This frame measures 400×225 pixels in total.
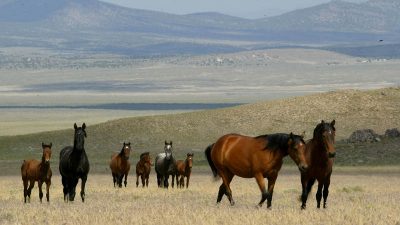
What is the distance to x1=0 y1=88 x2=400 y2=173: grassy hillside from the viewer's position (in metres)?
59.6

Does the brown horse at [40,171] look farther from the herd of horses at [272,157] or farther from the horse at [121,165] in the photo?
the horse at [121,165]

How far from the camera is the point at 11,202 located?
24.8 m

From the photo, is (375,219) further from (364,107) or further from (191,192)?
(364,107)

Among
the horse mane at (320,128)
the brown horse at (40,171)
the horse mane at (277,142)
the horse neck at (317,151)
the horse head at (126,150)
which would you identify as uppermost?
the horse mane at (320,128)

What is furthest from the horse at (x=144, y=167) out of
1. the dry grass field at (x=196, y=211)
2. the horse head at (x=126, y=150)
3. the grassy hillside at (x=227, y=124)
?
the grassy hillside at (x=227, y=124)

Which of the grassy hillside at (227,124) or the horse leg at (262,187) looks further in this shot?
the grassy hillside at (227,124)

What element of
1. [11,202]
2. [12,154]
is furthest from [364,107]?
[11,202]

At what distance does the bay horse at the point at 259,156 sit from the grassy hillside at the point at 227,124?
34233 mm

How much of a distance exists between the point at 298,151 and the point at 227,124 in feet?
146

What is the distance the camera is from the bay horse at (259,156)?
19.7 m

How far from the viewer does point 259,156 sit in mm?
20266

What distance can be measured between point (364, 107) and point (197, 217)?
49.1 meters

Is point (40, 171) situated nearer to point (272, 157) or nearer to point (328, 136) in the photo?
point (272, 157)

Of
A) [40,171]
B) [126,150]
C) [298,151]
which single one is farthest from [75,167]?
[126,150]
